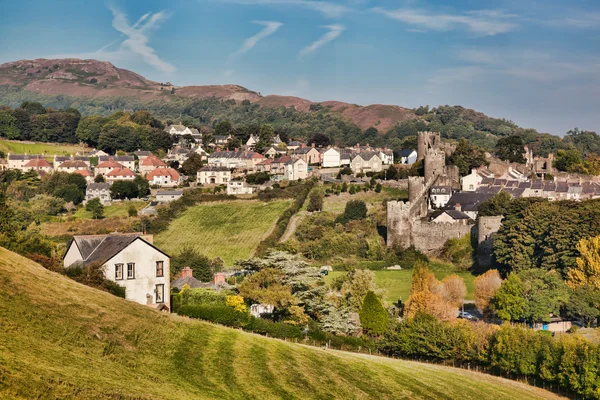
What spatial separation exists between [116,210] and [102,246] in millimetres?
55705

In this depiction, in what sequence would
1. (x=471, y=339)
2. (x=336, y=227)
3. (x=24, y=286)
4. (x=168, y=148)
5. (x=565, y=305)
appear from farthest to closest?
1. (x=168, y=148)
2. (x=336, y=227)
3. (x=565, y=305)
4. (x=471, y=339)
5. (x=24, y=286)

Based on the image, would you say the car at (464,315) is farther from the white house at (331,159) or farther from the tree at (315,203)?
the white house at (331,159)

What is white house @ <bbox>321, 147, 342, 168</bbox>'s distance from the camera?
109 m

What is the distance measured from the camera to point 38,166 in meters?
114

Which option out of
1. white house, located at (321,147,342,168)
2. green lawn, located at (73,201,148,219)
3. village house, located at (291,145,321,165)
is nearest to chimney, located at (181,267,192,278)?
green lawn, located at (73,201,148,219)

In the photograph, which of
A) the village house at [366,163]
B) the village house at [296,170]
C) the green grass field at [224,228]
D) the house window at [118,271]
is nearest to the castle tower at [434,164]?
the green grass field at [224,228]

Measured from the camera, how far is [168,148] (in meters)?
134

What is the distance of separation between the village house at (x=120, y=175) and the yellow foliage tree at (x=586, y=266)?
225 ft

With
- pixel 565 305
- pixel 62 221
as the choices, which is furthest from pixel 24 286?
pixel 62 221

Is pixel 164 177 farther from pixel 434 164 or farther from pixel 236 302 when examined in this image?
pixel 236 302

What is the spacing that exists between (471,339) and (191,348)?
1788 centimetres

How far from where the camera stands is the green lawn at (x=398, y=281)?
54531 millimetres

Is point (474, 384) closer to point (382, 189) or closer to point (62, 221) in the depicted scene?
point (382, 189)

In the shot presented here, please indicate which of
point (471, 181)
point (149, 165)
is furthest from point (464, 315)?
point (149, 165)
